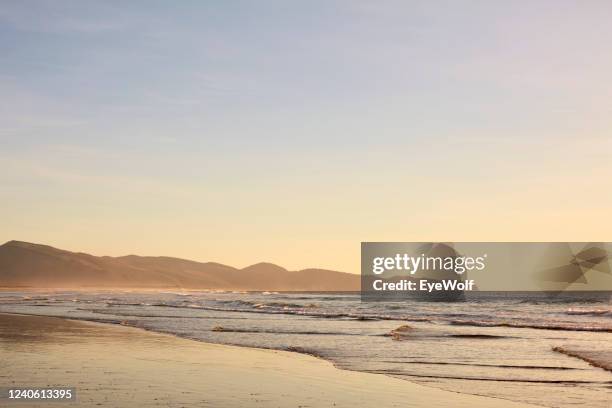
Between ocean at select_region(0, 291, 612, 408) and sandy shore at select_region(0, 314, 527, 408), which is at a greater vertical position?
sandy shore at select_region(0, 314, 527, 408)

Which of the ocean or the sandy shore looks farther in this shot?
the ocean

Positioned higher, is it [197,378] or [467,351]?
[197,378]

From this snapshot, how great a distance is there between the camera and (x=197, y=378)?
17.8 metres

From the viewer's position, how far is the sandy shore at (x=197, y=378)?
49.4 ft

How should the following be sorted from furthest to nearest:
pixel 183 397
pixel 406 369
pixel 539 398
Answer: pixel 406 369
pixel 539 398
pixel 183 397

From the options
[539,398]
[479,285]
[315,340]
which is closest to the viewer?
[539,398]

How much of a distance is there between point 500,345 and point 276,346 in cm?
969

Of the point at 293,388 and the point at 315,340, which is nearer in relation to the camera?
the point at 293,388

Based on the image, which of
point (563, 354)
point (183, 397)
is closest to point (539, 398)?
point (183, 397)

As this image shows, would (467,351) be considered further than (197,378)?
Yes

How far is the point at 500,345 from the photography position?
101 ft

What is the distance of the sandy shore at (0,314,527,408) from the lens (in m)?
15.1

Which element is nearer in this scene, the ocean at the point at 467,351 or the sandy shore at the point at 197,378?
the sandy shore at the point at 197,378

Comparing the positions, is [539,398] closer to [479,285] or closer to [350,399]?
[350,399]
